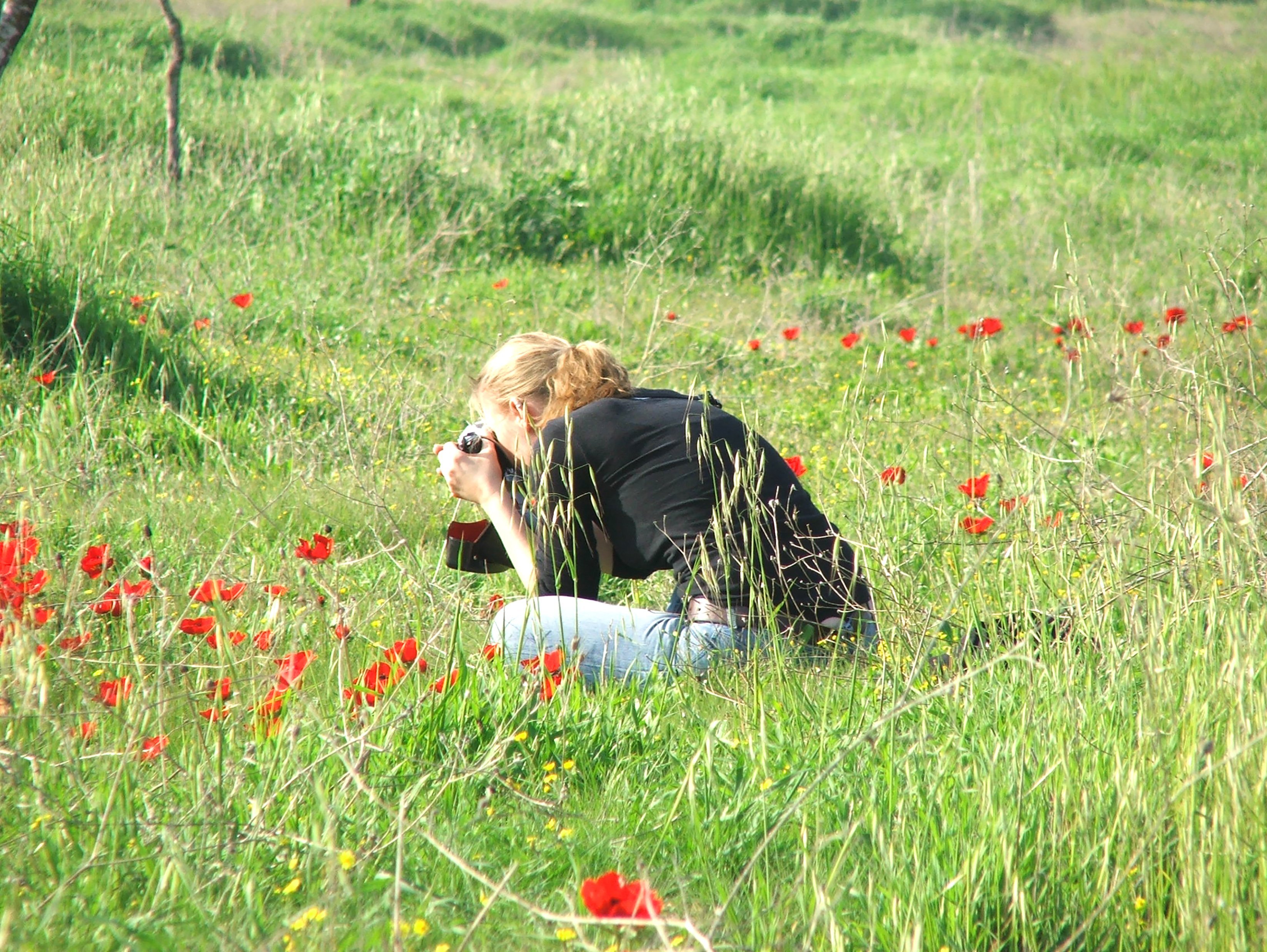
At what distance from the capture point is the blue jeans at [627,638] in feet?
7.49

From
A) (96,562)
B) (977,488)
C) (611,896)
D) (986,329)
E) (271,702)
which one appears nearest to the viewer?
(611,896)

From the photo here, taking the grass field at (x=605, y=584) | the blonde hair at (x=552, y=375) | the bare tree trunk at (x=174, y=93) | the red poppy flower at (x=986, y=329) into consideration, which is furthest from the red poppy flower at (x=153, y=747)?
the bare tree trunk at (x=174, y=93)

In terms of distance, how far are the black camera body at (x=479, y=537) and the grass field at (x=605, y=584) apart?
141mm

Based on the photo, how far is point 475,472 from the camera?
261 cm

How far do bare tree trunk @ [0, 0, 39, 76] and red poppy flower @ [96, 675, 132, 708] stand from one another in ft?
11.2

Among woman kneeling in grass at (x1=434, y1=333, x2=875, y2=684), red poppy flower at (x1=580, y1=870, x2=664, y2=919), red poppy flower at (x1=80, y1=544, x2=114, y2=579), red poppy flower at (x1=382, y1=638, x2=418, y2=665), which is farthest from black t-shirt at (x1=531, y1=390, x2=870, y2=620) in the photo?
red poppy flower at (x1=580, y1=870, x2=664, y2=919)

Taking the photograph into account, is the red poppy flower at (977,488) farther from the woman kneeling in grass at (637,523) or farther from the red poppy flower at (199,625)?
the red poppy flower at (199,625)

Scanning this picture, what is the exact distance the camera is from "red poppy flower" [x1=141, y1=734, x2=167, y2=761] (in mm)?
1482

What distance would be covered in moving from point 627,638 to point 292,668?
91cm

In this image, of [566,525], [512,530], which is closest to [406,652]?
[566,525]

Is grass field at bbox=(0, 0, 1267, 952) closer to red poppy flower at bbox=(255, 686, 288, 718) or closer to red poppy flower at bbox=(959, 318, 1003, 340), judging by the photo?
red poppy flower at bbox=(255, 686, 288, 718)

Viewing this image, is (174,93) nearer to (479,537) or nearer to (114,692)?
(479,537)

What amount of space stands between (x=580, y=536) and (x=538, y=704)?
80 centimetres

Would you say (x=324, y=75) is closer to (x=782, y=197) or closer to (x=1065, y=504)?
(x=782, y=197)
